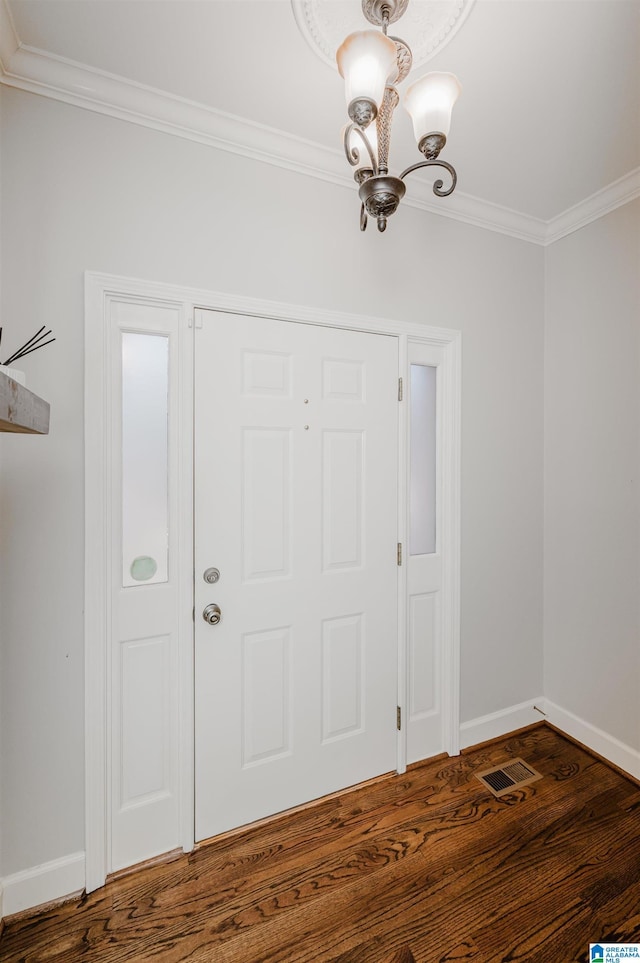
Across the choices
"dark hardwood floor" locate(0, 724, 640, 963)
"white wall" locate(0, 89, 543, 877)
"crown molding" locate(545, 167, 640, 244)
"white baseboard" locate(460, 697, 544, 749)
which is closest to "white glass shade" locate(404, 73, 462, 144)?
"white wall" locate(0, 89, 543, 877)

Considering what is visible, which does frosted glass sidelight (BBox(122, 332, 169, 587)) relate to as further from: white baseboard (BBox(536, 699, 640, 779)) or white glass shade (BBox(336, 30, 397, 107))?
white baseboard (BBox(536, 699, 640, 779))

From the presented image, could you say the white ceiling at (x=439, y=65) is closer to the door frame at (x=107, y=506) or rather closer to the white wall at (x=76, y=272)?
the white wall at (x=76, y=272)

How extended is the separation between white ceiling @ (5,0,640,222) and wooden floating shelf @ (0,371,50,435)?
1219mm

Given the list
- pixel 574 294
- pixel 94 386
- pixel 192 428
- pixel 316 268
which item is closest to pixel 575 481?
pixel 574 294

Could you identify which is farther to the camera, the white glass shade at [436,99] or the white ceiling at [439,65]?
the white ceiling at [439,65]

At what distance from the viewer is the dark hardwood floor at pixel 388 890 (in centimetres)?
135

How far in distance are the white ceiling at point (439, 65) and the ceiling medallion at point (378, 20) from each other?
0.03 meters

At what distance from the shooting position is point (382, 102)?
1.09 meters

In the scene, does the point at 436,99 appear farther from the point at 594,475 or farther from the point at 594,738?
the point at 594,738

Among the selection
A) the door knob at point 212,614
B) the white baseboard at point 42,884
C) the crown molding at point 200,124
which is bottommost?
the white baseboard at point 42,884

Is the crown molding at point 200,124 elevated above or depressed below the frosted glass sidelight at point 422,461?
above

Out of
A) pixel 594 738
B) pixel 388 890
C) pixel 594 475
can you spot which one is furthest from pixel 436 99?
pixel 594 738

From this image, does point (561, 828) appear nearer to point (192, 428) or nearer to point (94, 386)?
point (192, 428)

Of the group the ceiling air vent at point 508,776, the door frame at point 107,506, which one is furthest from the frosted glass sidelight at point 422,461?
the ceiling air vent at point 508,776
